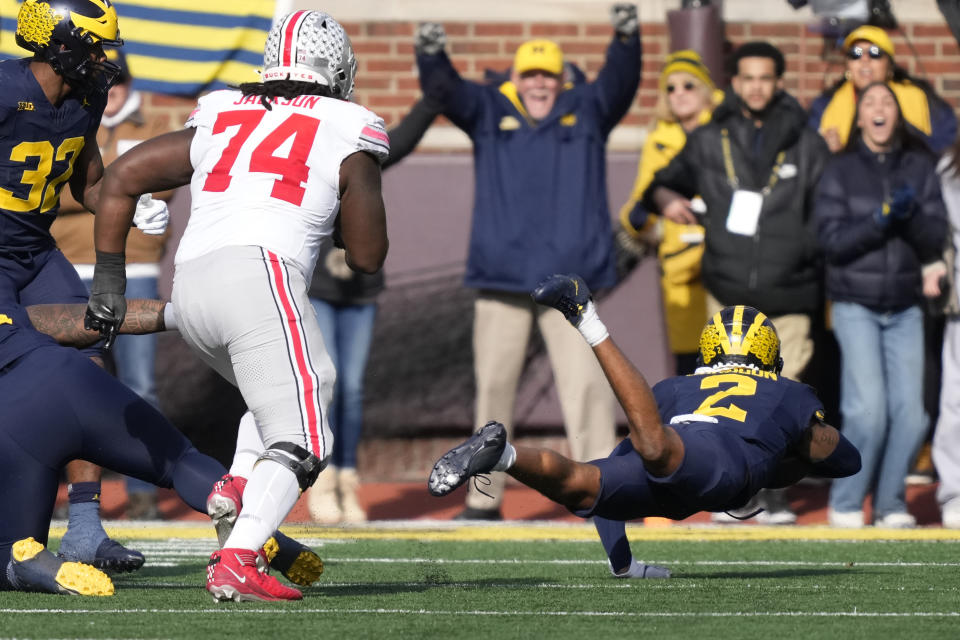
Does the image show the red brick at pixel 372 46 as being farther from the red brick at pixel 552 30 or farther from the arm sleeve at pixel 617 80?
the arm sleeve at pixel 617 80

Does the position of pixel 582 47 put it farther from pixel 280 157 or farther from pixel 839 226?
pixel 280 157

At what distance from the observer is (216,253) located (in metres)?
5.37

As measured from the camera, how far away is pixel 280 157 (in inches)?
213

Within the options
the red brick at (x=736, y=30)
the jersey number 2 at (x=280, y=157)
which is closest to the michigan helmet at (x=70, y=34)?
the jersey number 2 at (x=280, y=157)

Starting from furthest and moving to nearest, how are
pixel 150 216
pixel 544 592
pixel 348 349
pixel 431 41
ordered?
pixel 348 349 → pixel 431 41 → pixel 150 216 → pixel 544 592

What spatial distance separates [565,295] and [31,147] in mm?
2088

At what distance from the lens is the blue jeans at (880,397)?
9.06 meters

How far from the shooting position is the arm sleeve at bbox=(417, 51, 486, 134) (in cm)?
924

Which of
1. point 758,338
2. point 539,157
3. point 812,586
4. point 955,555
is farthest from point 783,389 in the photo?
point 539,157

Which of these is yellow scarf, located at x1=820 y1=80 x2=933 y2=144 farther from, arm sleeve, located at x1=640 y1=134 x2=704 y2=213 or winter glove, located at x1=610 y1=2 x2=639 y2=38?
winter glove, located at x1=610 y1=2 x2=639 y2=38

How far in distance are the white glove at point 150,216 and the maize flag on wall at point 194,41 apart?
520 cm

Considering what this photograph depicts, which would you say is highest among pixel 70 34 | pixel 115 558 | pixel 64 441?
pixel 70 34

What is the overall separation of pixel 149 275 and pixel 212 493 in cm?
414

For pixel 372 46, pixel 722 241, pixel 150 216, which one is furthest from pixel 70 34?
pixel 372 46
